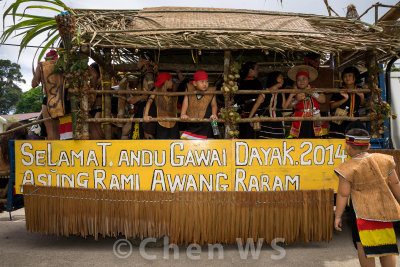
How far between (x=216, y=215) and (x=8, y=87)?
6352 centimetres

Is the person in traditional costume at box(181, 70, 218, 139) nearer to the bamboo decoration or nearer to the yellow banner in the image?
the yellow banner

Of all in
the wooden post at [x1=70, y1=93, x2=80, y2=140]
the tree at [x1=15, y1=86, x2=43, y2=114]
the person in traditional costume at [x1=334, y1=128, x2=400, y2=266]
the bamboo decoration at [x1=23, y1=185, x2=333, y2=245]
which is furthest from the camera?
the tree at [x1=15, y1=86, x2=43, y2=114]

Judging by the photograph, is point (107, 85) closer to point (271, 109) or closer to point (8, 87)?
point (271, 109)

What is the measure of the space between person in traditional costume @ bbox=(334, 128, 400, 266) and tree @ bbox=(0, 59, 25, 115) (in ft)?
206

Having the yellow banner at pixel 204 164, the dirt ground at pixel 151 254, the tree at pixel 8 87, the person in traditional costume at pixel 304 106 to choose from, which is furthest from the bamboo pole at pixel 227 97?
the tree at pixel 8 87

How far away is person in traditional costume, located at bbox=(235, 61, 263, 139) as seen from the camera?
463 cm

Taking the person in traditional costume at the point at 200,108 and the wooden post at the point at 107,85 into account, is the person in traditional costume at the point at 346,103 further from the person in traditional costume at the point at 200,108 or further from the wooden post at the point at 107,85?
the wooden post at the point at 107,85

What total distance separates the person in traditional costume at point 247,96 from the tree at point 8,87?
60451 mm

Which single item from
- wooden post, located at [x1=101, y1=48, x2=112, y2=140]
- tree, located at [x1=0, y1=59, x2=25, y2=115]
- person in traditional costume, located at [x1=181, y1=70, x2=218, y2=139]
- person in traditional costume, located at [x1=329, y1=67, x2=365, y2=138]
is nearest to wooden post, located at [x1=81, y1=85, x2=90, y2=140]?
wooden post, located at [x1=101, y1=48, x2=112, y2=140]

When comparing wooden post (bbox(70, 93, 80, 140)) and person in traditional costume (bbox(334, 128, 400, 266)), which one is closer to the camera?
person in traditional costume (bbox(334, 128, 400, 266))

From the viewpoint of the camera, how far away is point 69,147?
158 inches

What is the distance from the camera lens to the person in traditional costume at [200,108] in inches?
166

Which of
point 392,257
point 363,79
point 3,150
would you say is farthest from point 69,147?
point 363,79

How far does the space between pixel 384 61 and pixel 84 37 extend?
517 centimetres
